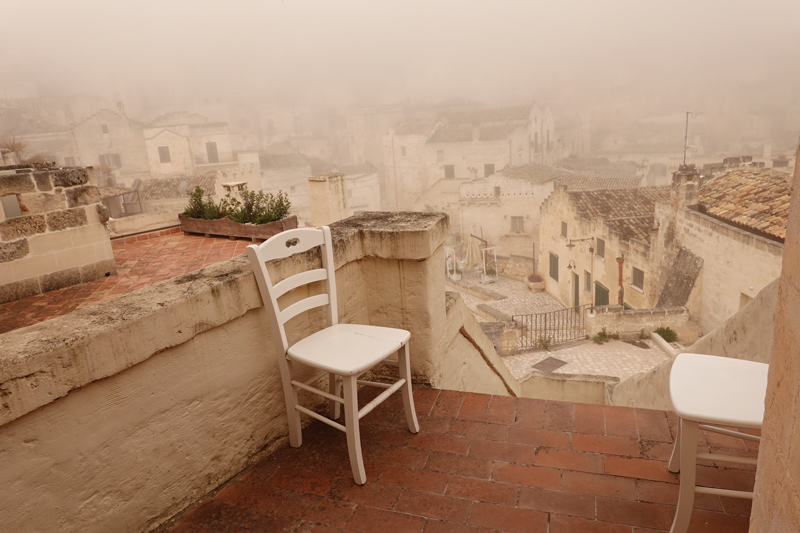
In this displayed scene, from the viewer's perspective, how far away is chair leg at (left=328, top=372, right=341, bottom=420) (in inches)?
110

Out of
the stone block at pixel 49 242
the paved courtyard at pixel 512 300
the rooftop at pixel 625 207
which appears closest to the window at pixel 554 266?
the paved courtyard at pixel 512 300

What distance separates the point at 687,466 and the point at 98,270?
492 cm

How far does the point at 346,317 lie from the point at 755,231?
12.2 m

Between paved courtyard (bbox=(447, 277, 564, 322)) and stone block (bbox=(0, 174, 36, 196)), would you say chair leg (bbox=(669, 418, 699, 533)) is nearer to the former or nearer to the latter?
stone block (bbox=(0, 174, 36, 196))

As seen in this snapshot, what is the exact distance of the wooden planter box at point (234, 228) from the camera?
6138 millimetres

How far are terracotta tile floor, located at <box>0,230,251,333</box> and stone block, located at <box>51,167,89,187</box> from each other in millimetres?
900

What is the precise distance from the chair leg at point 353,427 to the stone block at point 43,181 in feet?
12.1

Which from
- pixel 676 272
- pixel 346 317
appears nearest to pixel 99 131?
pixel 676 272

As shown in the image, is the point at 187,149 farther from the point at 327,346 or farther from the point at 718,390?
the point at 718,390

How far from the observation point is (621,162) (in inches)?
1721

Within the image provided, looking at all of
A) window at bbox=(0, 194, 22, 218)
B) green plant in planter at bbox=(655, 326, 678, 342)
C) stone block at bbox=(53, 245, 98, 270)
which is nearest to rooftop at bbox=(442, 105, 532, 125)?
green plant in planter at bbox=(655, 326, 678, 342)

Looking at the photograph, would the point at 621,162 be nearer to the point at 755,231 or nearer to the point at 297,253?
the point at 755,231

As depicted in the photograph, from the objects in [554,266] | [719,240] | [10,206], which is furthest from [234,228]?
[554,266]

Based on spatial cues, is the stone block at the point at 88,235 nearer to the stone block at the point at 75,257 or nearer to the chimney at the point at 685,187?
the stone block at the point at 75,257
